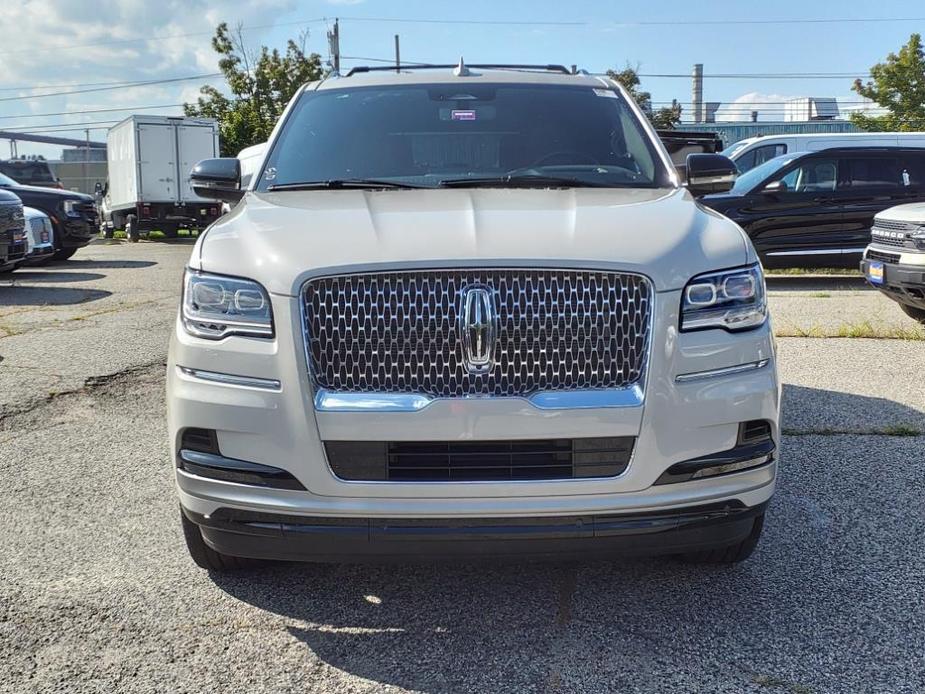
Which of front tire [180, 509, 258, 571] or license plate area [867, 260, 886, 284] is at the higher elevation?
license plate area [867, 260, 886, 284]

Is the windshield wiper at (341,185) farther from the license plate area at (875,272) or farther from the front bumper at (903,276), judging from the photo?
the license plate area at (875,272)

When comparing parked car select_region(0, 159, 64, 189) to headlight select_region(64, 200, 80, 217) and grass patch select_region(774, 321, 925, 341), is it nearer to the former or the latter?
headlight select_region(64, 200, 80, 217)

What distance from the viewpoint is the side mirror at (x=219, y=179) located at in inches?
177

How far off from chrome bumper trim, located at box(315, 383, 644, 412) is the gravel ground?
64cm

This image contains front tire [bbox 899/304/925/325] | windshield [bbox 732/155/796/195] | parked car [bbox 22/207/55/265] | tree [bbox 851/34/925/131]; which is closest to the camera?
front tire [bbox 899/304/925/325]

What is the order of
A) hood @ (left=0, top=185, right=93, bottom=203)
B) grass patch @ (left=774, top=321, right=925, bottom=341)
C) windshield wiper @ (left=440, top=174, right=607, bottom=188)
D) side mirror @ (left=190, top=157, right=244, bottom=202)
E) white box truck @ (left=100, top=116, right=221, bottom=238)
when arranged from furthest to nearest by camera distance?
1. white box truck @ (left=100, top=116, right=221, bottom=238)
2. hood @ (left=0, top=185, right=93, bottom=203)
3. grass patch @ (left=774, top=321, right=925, bottom=341)
4. side mirror @ (left=190, top=157, right=244, bottom=202)
5. windshield wiper @ (left=440, top=174, right=607, bottom=188)

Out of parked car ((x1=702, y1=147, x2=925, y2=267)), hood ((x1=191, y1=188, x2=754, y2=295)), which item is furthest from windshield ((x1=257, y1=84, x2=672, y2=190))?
parked car ((x1=702, y1=147, x2=925, y2=267))

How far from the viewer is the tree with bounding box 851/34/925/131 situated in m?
40.1

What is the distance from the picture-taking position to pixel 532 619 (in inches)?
122

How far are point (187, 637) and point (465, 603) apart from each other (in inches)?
36.0

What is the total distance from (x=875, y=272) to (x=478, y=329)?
7.01 m

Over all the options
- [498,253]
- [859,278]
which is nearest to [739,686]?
[498,253]

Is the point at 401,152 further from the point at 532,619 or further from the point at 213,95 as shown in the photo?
the point at 213,95

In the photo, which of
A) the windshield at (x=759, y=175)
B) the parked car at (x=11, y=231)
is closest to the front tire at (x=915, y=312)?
the windshield at (x=759, y=175)
